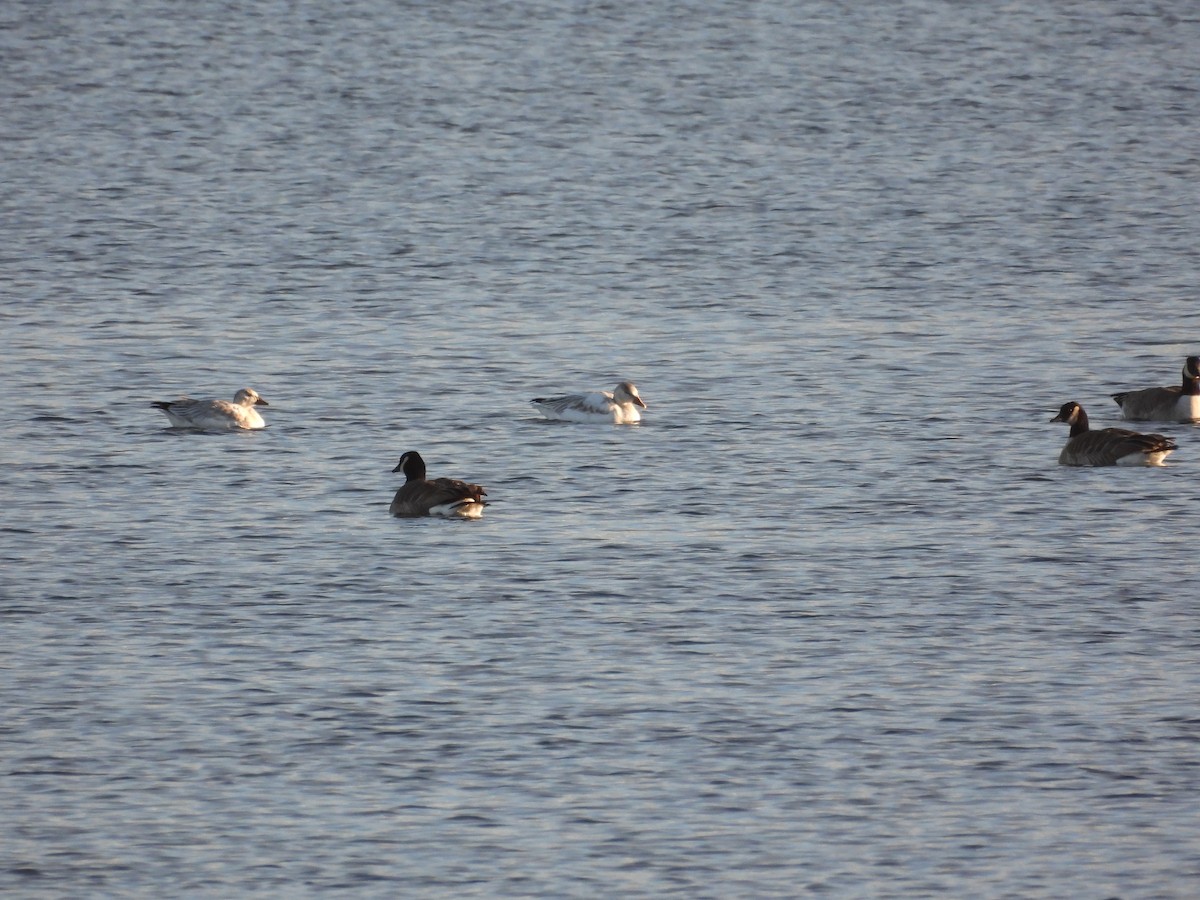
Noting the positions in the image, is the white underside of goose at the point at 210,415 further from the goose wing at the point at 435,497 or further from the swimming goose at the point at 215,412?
the goose wing at the point at 435,497

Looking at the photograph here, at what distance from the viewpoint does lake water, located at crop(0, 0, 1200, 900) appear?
42.0 feet

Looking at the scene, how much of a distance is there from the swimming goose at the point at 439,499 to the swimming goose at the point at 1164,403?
23.6 ft

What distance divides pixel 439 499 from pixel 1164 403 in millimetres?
8013

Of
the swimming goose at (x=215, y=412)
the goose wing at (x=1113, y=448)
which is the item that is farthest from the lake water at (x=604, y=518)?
the swimming goose at (x=215, y=412)

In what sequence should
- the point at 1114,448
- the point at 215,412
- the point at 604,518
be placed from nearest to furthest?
the point at 604,518 → the point at 1114,448 → the point at 215,412

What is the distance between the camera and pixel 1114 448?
2150cm

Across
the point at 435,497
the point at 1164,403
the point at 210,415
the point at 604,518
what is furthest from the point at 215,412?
the point at 1164,403

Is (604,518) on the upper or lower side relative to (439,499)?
lower

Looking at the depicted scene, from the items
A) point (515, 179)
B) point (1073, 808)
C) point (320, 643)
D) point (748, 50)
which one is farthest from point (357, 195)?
point (1073, 808)

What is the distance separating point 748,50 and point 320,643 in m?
43.1

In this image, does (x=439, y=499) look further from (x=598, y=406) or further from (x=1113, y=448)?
(x=1113, y=448)

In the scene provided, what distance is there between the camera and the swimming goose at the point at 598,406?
2330cm

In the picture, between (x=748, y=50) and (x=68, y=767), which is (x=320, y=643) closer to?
(x=68, y=767)

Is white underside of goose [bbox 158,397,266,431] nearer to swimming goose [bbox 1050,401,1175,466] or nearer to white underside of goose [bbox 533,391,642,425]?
white underside of goose [bbox 533,391,642,425]
